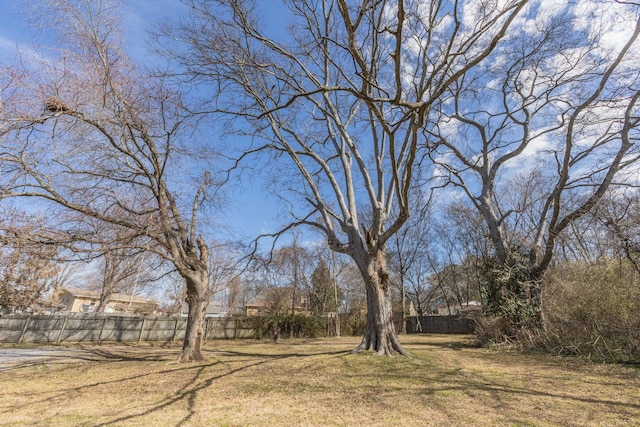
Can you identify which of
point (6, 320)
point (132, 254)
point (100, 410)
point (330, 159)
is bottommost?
point (100, 410)

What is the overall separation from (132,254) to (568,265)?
40.8 ft

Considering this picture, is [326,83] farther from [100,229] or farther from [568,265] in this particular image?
[568,265]

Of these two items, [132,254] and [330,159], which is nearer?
[132,254]

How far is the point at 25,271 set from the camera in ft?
53.3

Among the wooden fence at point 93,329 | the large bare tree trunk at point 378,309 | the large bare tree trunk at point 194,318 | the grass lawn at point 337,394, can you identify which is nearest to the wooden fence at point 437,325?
the wooden fence at point 93,329

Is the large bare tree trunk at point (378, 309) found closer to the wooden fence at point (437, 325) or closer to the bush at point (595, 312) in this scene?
the bush at point (595, 312)

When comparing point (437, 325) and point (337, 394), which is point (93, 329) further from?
point (437, 325)

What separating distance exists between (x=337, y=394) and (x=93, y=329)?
17.4 meters

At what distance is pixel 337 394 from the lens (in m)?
4.81

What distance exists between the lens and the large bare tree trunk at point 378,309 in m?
8.39

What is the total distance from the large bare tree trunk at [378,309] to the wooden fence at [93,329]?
14208 mm

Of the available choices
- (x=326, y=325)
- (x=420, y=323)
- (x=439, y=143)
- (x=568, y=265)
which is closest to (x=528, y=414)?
(x=568, y=265)

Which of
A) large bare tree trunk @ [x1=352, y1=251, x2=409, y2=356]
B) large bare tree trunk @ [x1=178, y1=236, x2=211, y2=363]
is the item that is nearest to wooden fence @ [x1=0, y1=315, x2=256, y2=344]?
large bare tree trunk @ [x1=178, y1=236, x2=211, y2=363]

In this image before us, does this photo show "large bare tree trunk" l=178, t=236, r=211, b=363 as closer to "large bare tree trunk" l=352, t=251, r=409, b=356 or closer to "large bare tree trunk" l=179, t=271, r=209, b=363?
"large bare tree trunk" l=179, t=271, r=209, b=363
